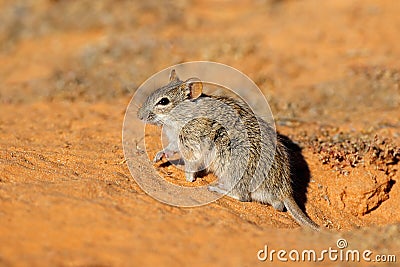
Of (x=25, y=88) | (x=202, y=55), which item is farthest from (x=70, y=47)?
(x=202, y=55)

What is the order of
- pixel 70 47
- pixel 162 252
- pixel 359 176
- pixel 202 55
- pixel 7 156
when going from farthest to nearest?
1. pixel 70 47
2. pixel 202 55
3. pixel 359 176
4. pixel 7 156
5. pixel 162 252

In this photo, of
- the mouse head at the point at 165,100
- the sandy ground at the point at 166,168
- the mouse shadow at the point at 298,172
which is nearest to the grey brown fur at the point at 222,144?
the mouse head at the point at 165,100

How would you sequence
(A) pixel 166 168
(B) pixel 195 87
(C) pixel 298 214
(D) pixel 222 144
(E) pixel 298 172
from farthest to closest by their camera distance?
(E) pixel 298 172, (A) pixel 166 168, (B) pixel 195 87, (D) pixel 222 144, (C) pixel 298 214

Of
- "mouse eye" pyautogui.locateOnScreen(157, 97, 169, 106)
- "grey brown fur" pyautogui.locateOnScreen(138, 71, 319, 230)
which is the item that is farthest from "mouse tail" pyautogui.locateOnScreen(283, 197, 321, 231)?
"mouse eye" pyautogui.locateOnScreen(157, 97, 169, 106)

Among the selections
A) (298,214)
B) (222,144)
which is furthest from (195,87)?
(298,214)

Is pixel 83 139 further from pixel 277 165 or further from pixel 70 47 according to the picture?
pixel 70 47

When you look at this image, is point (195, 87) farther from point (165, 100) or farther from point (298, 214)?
point (298, 214)

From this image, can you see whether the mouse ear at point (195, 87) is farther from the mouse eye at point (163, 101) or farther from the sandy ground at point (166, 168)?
the sandy ground at point (166, 168)
